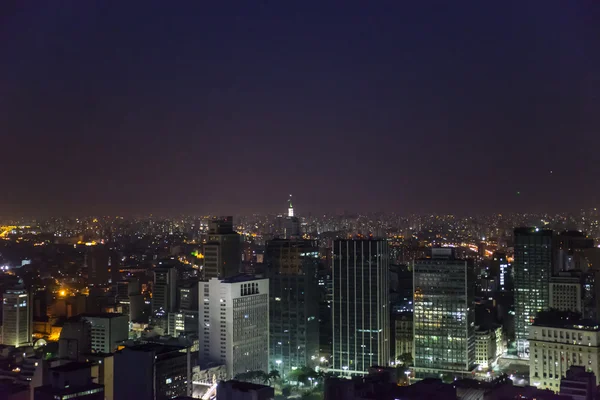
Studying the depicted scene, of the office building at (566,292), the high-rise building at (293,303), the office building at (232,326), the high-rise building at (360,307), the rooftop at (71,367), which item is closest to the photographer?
the rooftop at (71,367)

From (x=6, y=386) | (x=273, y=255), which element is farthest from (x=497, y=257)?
(x=6, y=386)

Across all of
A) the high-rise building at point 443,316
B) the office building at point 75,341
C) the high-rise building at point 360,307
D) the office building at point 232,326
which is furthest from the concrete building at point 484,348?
the office building at point 75,341

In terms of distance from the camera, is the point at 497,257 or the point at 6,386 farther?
the point at 497,257

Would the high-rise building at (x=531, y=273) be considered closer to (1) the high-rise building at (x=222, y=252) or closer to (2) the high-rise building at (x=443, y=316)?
(2) the high-rise building at (x=443, y=316)

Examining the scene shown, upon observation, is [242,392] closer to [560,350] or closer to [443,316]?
[560,350]

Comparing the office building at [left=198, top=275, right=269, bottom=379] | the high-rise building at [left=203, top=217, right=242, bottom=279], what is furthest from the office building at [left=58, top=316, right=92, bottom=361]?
the high-rise building at [left=203, top=217, right=242, bottom=279]

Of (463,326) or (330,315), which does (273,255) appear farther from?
(463,326)
